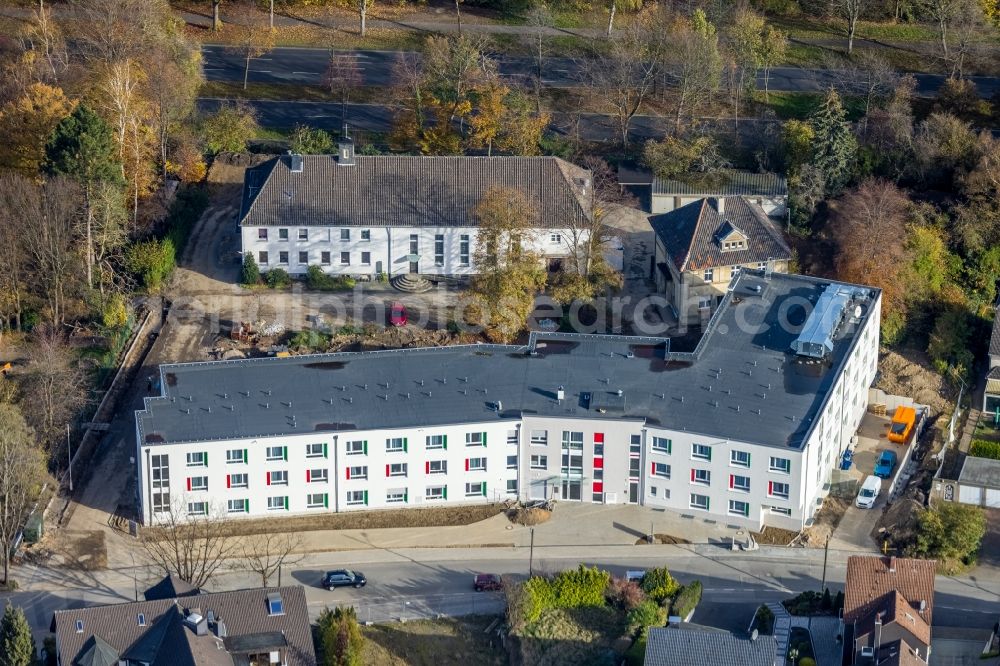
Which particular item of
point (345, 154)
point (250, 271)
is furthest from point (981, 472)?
point (250, 271)

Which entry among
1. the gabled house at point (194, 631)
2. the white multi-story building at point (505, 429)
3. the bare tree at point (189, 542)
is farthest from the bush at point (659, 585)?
the bare tree at point (189, 542)

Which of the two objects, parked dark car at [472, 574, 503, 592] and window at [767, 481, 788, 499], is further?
window at [767, 481, 788, 499]

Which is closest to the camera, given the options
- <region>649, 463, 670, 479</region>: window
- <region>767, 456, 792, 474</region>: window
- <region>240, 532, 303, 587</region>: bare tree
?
<region>240, 532, 303, 587</region>: bare tree

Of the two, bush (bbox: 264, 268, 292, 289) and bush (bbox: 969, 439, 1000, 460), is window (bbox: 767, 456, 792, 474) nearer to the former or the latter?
bush (bbox: 969, 439, 1000, 460)

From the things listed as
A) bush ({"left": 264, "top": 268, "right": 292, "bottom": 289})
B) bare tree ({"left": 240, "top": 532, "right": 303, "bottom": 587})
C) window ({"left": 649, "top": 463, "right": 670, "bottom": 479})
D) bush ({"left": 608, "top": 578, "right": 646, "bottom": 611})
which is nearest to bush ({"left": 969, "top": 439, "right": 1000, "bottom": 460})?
window ({"left": 649, "top": 463, "right": 670, "bottom": 479})

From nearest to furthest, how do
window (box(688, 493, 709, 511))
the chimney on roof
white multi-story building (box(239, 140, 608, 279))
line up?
window (box(688, 493, 709, 511)), white multi-story building (box(239, 140, 608, 279)), the chimney on roof

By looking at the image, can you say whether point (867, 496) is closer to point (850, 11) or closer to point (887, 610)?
point (887, 610)
